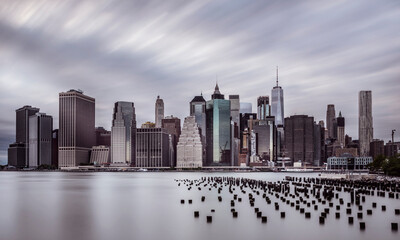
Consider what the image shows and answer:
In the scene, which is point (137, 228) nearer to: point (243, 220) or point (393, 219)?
point (243, 220)

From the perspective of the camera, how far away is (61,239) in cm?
3994

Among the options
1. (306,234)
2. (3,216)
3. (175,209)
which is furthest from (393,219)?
(3,216)

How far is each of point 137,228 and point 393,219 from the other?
91.6 feet

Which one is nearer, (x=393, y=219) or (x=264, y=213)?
(x=393, y=219)

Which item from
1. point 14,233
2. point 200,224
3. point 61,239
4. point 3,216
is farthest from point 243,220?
point 3,216

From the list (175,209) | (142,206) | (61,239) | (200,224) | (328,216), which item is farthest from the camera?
(142,206)

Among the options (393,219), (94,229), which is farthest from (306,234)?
(94,229)

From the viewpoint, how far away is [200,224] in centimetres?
4709

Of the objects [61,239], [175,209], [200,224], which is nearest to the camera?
[61,239]

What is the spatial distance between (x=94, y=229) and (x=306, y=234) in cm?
2050

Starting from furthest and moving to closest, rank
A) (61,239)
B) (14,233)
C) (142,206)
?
(142,206)
(14,233)
(61,239)

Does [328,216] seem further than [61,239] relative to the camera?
Yes

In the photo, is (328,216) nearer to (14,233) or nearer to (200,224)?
(200,224)

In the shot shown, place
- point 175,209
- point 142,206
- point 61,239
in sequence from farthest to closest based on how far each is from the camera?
point 142,206 < point 175,209 < point 61,239
